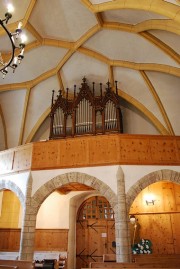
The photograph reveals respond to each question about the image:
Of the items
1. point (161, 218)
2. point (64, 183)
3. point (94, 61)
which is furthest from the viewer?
point (94, 61)

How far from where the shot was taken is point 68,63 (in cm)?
1083

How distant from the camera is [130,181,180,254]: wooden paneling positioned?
29.7 feet

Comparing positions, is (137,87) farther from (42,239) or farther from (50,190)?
(42,239)

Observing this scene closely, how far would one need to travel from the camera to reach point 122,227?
269 inches

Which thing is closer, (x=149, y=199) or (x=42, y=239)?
(x=149, y=199)

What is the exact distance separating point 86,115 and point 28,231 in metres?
4.90

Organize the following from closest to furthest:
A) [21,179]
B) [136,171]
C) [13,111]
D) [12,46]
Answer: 1. [12,46]
2. [136,171]
3. [21,179]
4. [13,111]

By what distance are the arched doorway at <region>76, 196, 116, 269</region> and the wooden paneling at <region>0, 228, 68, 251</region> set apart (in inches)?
31.9

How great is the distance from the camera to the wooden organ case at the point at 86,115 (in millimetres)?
9648

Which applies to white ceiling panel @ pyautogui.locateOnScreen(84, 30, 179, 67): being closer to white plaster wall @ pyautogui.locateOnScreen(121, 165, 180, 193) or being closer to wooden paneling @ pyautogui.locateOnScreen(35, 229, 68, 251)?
white plaster wall @ pyautogui.locateOnScreen(121, 165, 180, 193)

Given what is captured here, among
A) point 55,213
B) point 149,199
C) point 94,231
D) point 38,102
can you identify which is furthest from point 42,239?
point 38,102

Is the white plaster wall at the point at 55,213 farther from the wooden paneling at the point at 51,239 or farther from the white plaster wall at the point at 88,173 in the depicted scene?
the white plaster wall at the point at 88,173

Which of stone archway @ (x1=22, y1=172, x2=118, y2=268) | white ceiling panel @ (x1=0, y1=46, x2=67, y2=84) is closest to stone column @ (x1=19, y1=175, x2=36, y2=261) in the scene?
stone archway @ (x1=22, y1=172, x2=118, y2=268)

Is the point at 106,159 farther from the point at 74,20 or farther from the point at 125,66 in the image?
the point at 74,20
